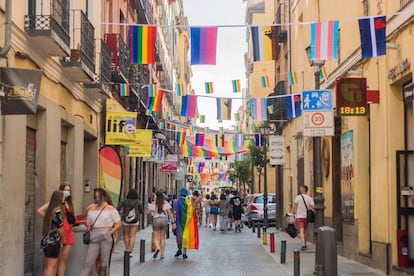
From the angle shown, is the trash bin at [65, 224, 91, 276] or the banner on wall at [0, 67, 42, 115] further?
the trash bin at [65, 224, 91, 276]

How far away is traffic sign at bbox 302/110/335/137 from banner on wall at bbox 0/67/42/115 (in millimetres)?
7490

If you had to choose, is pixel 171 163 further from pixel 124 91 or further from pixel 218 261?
pixel 218 261

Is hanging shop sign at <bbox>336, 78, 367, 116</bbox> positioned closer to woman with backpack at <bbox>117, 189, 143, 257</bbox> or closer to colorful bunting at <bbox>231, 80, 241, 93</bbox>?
woman with backpack at <bbox>117, 189, 143, 257</bbox>

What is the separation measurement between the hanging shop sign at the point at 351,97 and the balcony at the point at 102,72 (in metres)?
6.16

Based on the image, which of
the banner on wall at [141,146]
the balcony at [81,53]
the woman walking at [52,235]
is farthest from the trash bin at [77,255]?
the banner on wall at [141,146]

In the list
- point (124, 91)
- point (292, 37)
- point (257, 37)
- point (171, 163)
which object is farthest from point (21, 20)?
point (171, 163)

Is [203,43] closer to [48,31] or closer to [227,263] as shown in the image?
[48,31]

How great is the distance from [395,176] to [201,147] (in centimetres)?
3249

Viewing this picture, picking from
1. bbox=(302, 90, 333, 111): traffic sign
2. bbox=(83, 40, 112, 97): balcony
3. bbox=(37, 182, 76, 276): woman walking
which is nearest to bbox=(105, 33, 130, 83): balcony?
bbox=(83, 40, 112, 97): balcony

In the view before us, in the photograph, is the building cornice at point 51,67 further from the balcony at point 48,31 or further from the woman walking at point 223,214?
the woman walking at point 223,214

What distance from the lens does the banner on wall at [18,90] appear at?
23.3 feet

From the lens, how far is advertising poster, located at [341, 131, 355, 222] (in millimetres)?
16953

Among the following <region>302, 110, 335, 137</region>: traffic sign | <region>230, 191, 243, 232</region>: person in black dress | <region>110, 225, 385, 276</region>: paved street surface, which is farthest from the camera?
<region>230, 191, 243, 232</region>: person in black dress

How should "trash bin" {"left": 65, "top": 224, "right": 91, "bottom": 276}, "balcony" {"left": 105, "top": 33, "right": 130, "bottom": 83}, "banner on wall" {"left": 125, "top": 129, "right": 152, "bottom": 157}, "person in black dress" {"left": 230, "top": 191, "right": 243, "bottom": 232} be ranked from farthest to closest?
"person in black dress" {"left": 230, "top": 191, "right": 243, "bottom": 232} → "banner on wall" {"left": 125, "top": 129, "right": 152, "bottom": 157} → "balcony" {"left": 105, "top": 33, "right": 130, "bottom": 83} → "trash bin" {"left": 65, "top": 224, "right": 91, "bottom": 276}
